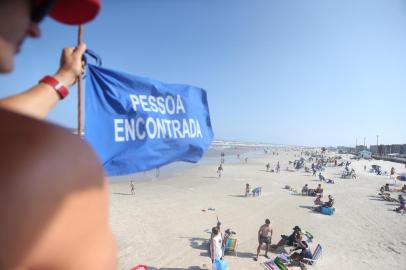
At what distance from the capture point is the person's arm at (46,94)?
1.48 metres

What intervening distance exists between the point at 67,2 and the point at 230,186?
82.7 feet

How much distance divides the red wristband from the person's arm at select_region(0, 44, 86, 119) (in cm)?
3

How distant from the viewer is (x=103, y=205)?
80 centimetres

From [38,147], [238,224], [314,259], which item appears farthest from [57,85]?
[238,224]

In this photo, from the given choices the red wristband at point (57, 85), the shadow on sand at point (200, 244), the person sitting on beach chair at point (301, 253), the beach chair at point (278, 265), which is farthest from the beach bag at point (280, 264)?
the red wristband at point (57, 85)

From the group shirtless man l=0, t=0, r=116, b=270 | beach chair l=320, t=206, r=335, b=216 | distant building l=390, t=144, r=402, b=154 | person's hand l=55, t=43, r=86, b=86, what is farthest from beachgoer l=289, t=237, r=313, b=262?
distant building l=390, t=144, r=402, b=154

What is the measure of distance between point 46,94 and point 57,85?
5.6 inches

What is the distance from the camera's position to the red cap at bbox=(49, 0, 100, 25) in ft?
3.86

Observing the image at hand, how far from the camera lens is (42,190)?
26.5 inches

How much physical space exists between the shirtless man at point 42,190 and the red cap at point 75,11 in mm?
388

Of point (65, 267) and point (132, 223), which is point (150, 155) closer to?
point (65, 267)

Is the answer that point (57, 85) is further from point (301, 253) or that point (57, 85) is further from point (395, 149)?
point (395, 149)

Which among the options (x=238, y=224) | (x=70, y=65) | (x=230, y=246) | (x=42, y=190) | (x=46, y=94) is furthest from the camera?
(x=238, y=224)

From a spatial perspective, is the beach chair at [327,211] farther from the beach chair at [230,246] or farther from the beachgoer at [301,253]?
the beach chair at [230,246]
